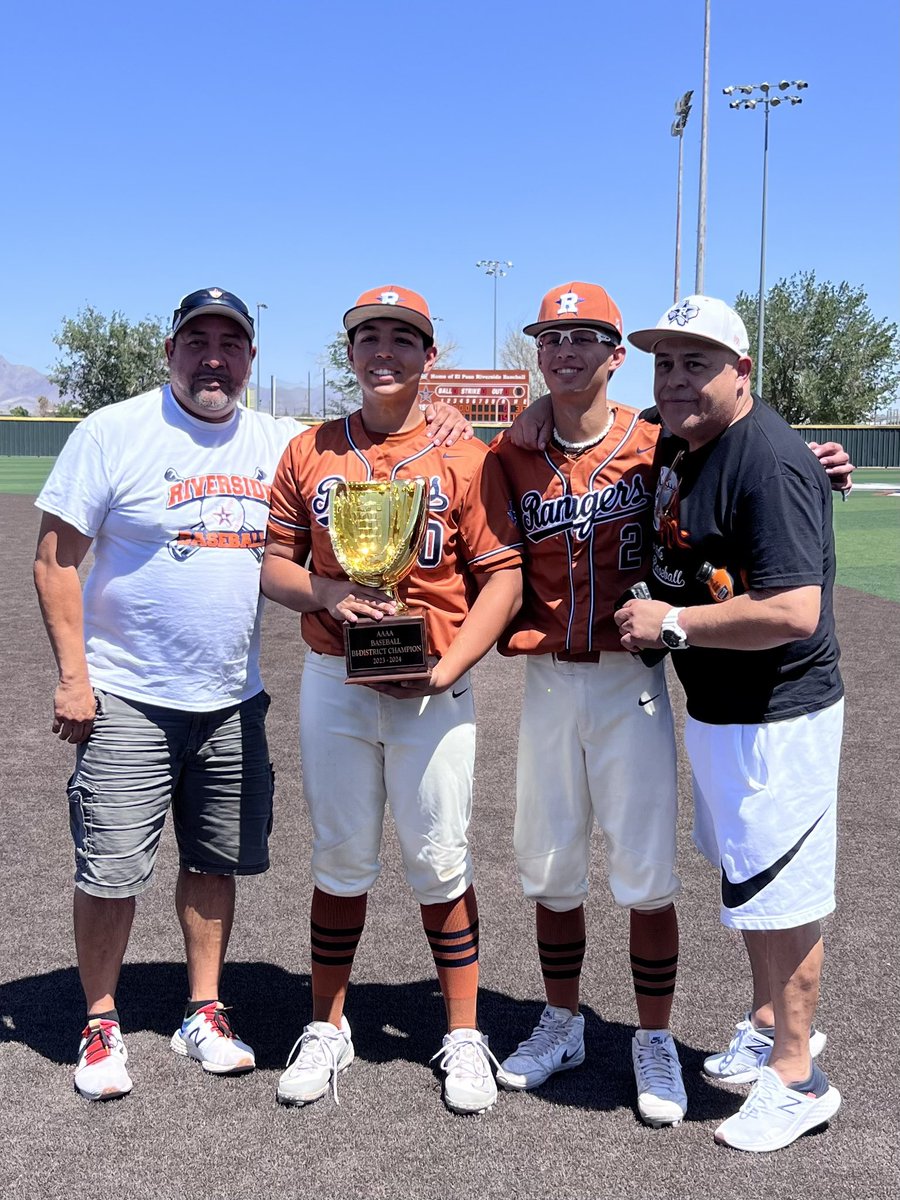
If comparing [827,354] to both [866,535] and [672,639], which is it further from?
[672,639]

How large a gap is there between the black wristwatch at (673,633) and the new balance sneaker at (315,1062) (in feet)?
5.05

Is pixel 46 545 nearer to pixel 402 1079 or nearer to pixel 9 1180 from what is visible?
pixel 9 1180

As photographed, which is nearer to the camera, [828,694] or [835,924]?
[828,694]

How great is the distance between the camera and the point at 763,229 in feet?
143

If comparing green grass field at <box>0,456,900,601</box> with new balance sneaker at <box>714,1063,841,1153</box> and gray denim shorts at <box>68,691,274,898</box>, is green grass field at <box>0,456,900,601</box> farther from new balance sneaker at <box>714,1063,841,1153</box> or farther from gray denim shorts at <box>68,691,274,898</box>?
gray denim shorts at <box>68,691,274,898</box>

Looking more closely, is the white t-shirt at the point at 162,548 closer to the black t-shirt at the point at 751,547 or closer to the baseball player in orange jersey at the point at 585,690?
the baseball player in orange jersey at the point at 585,690

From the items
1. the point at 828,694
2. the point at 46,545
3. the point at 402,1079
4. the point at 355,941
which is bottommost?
the point at 402,1079

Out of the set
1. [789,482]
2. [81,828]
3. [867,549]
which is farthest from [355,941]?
[867,549]

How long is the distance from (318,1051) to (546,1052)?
673 mm

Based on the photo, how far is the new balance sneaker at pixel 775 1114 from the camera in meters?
2.91

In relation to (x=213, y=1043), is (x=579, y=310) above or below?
above

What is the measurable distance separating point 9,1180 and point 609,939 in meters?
2.21

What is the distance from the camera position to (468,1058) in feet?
→ 10.5

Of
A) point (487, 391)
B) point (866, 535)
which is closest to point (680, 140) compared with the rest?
point (487, 391)
